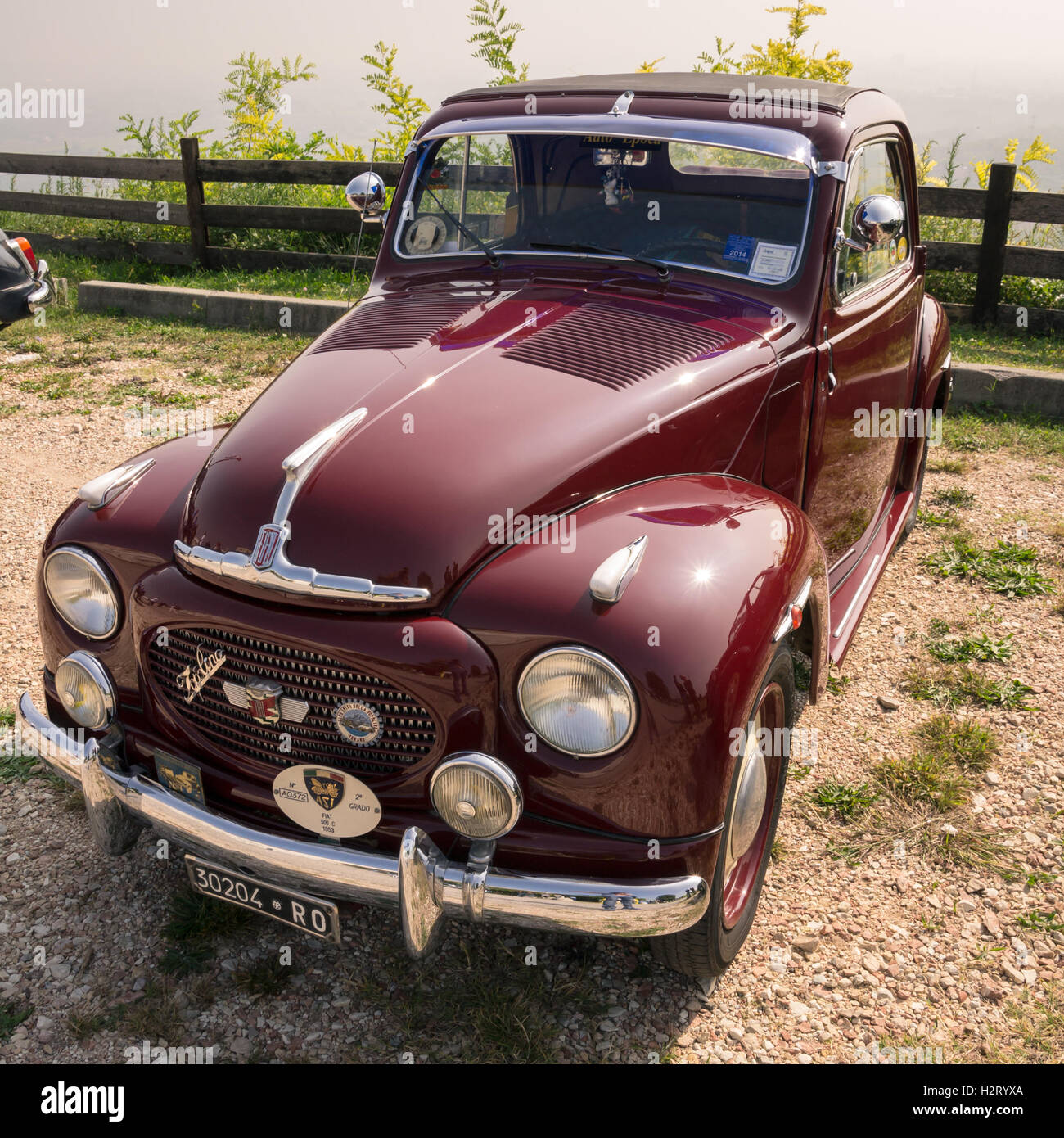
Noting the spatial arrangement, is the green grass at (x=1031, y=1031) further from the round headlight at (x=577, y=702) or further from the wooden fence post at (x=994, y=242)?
the wooden fence post at (x=994, y=242)

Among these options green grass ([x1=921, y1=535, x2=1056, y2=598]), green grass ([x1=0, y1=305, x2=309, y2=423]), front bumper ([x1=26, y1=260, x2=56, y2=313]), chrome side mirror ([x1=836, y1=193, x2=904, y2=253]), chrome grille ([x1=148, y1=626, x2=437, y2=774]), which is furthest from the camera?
front bumper ([x1=26, y1=260, x2=56, y2=313])

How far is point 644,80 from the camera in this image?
149 inches

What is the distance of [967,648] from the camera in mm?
4242

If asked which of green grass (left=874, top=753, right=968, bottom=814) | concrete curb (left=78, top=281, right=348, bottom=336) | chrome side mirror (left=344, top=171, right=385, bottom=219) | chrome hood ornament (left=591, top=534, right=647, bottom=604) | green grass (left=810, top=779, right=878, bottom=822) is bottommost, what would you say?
green grass (left=810, top=779, right=878, bottom=822)

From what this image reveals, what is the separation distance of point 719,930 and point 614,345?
1.61m

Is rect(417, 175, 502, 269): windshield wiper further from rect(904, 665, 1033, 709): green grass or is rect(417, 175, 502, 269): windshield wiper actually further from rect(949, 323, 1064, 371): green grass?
rect(949, 323, 1064, 371): green grass

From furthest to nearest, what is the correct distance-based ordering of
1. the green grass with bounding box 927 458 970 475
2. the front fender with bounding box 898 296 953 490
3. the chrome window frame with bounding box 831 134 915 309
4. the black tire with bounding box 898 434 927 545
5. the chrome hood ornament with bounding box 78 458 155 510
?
the green grass with bounding box 927 458 970 475 < the black tire with bounding box 898 434 927 545 < the front fender with bounding box 898 296 953 490 < the chrome window frame with bounding box 831 134 915 309 < the chrome hood ornament with bounding box 78 458 155 510

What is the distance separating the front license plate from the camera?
238 centimetres

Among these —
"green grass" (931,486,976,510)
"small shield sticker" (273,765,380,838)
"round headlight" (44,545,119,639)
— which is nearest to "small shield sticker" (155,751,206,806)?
"small shield sticker" (273,765,380,838)

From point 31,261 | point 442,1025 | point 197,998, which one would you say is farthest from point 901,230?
point 31,261

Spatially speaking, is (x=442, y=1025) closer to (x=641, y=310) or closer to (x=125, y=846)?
(x=125, y=846)

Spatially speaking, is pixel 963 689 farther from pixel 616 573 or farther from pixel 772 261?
pixel 616 573

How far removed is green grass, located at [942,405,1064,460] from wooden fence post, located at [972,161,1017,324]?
163 centimetres
